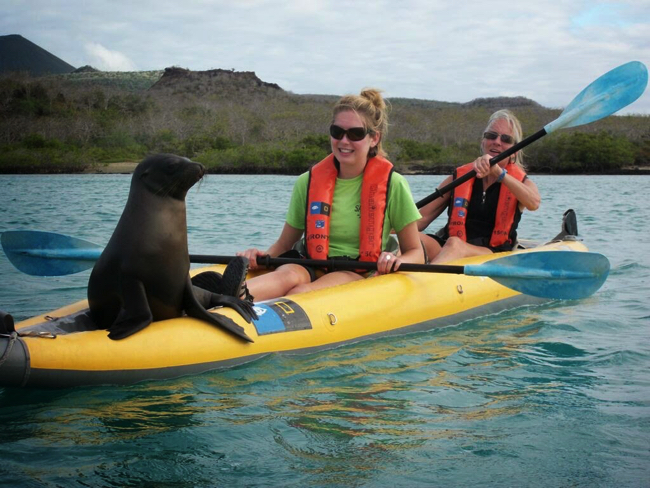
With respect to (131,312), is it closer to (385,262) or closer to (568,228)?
(385,262)

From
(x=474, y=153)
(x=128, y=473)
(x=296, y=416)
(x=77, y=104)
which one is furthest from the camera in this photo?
(x=77, y=104)

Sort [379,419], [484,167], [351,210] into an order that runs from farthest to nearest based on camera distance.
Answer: [484,167] < [351,210] < [379,419]

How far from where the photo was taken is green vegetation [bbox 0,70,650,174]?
1677 inches

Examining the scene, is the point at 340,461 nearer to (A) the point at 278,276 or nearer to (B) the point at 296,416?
(B) the point at 296,416

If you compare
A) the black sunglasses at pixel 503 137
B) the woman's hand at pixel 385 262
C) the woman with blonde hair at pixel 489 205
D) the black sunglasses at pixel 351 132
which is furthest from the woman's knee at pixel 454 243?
the black sunglasses at pixel 351 132

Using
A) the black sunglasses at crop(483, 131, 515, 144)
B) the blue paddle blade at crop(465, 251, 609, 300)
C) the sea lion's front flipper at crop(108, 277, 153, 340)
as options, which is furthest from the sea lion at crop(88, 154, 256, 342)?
the black sunglasses at crop(483, 131, 515, 144)

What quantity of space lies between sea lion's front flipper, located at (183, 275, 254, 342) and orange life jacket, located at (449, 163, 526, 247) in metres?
2.41

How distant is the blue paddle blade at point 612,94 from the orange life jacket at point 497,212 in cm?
80

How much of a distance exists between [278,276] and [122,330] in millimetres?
1202

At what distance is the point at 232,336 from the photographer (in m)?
3.49

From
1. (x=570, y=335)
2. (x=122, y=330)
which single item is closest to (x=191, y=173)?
(x=122, y=330)

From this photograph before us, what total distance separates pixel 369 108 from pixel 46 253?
2121mm

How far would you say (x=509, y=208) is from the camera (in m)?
5.30

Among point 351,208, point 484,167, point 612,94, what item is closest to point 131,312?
point 351,208
